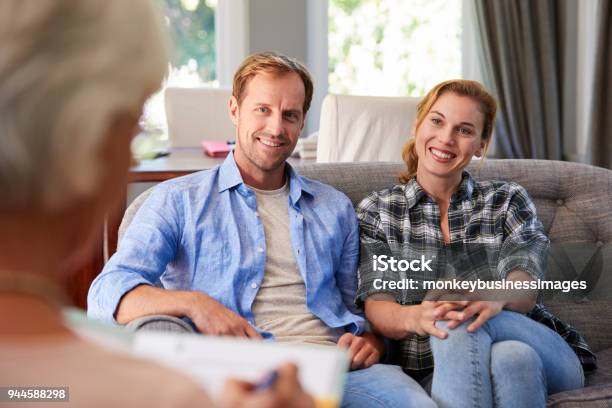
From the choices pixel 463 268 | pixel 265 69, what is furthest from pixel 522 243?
pixel 265 69

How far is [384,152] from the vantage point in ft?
10.2

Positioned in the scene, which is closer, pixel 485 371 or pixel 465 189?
pixel 485 371

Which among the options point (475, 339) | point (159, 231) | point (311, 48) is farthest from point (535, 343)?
point (311, 48)

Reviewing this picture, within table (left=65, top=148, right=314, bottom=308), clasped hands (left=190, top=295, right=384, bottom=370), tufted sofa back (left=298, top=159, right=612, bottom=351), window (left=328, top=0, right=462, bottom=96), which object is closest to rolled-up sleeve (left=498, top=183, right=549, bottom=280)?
tufted sofa back (left=298, top=159, right=612, bottom=351)

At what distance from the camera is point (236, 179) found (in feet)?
6.72

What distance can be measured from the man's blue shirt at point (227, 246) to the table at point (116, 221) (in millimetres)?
869

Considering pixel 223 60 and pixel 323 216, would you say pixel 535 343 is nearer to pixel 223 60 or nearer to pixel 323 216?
pixel 323 216

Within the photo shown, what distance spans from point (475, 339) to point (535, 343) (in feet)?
0.60

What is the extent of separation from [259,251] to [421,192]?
46 cm

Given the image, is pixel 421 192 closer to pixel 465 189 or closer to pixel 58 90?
pixel 465 189

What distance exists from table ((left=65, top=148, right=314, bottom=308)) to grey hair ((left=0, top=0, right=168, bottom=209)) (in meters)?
2.32

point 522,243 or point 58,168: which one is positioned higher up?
point 58,168

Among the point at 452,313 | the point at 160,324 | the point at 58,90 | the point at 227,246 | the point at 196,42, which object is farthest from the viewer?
the point at 196,42

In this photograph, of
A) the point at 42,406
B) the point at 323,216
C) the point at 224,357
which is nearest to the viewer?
the point at 42,406
